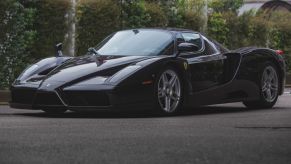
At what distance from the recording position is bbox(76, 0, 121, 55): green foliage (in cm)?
1780

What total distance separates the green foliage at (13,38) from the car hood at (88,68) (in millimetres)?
4565

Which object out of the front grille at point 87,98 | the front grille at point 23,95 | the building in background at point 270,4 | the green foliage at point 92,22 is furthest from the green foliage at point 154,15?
the building in background at point 270,4

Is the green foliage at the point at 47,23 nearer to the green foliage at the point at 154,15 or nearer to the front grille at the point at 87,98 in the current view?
the green foliage at the point at 154,15

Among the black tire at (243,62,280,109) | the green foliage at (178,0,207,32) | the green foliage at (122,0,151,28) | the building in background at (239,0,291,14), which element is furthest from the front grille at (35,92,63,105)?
the building in background at (239,0,291,14)

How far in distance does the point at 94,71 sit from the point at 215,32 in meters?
14.8

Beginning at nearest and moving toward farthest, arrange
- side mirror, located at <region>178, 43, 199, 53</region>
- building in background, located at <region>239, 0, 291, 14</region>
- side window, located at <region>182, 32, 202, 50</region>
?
side mirror, located at <region>178, 43, 199, 53</region>
side window, located at <region>182, 32, 202, 50</region>
building in background, located at <region>239, 0, 291, 14</region>

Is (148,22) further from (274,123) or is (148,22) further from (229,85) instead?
(274,123)

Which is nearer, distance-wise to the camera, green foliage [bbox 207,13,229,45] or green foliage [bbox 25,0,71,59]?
green foliage [bbox 25,0,71,59]

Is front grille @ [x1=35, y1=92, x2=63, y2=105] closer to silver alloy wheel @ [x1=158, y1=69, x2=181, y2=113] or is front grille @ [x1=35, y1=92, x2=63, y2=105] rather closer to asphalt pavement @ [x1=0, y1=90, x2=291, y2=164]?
asphalt pavement @ [x1=0, y1=90, x2=291, y2=164]

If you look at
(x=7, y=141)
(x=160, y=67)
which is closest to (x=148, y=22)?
(x=160, y=67)

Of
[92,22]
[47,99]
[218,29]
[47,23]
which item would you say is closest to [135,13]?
[92,22]

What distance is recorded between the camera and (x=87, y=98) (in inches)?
388

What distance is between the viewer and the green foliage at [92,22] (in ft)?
58.4

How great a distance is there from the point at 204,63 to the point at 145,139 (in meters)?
4.38
